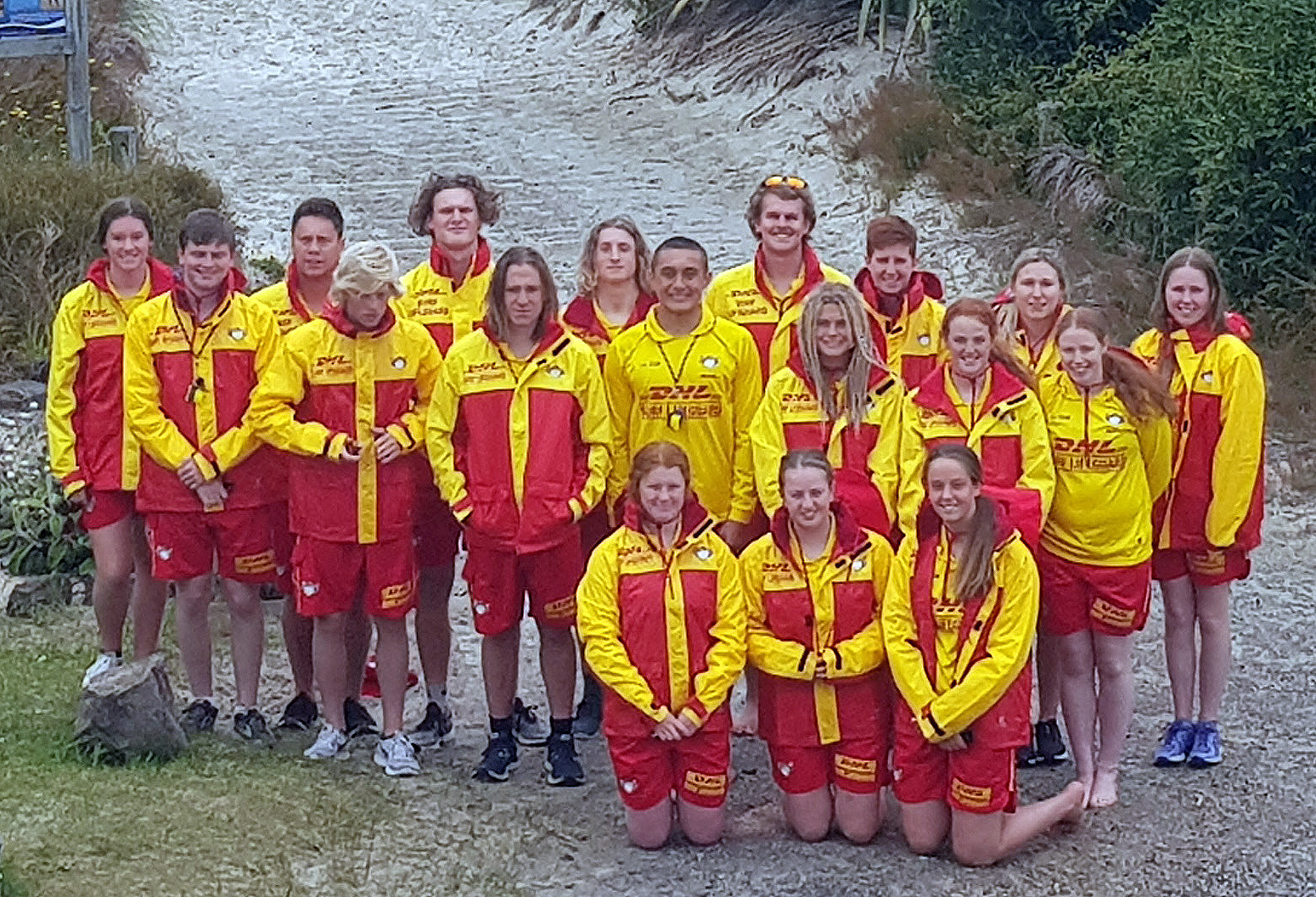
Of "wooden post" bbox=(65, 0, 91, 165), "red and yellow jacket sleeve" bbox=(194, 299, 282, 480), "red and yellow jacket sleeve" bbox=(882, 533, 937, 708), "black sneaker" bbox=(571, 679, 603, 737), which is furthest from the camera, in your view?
"wooden post" bbox=(65, 0, 91, 165)

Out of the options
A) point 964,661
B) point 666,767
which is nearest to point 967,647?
point 964,661

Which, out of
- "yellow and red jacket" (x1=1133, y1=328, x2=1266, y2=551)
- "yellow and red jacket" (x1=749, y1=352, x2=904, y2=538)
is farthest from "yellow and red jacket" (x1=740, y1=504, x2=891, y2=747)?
"yellow and red jacket" (x1=1133, y1=328, x2=1266, y2=551)

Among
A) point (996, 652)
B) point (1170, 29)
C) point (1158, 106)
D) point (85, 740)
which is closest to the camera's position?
point (996, 652)

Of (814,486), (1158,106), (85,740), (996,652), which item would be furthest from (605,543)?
(1158,106)

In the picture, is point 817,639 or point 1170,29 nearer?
point 817,639

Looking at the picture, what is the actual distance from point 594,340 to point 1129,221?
23.7 feet

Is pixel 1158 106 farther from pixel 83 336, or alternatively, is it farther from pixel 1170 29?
pixel 83 336

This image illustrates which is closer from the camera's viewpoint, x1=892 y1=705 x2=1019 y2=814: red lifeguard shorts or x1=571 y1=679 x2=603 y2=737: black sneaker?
x1=892 y1=705 x2=1019 y2=814: red lifeguard shorts

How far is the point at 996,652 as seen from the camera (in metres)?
5.59

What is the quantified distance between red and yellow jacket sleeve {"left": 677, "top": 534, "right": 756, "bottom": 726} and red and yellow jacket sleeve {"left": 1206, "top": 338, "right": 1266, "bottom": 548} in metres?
1.67

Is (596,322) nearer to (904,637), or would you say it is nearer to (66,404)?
(904,637)

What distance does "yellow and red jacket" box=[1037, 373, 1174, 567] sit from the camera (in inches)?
239

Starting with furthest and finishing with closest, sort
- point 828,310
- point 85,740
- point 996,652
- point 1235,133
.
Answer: point 1235,133
point 85,740
point 828,310
point 996,652

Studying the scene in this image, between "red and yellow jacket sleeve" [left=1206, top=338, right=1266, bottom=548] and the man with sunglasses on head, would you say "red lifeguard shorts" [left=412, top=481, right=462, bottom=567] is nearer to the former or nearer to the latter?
the man with sunglasses on head
